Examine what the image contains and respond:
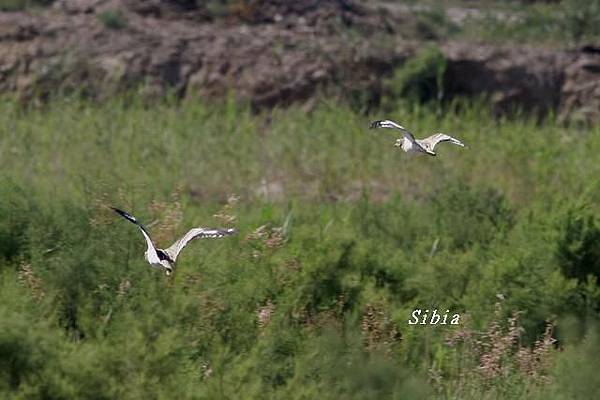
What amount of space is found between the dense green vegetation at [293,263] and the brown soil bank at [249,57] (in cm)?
198

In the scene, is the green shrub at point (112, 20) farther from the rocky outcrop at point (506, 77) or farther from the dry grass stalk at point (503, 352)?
the dry grass stalk at point (503, 352)

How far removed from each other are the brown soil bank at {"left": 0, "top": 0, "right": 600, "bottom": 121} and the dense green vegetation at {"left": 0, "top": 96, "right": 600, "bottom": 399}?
1.98 m

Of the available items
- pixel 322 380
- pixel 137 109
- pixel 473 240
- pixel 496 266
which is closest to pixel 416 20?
pixel 137 109

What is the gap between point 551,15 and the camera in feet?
66.4

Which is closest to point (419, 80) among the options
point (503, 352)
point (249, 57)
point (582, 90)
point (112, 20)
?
point (249, 57)

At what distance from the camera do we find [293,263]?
934 cm

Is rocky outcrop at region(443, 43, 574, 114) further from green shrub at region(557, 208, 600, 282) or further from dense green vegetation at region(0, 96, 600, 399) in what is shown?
green shrub at region(557, 208, 600, 282)

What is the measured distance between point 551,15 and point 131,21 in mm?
5764

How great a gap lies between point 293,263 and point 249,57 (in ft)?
27.0

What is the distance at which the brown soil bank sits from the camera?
1661 centimetres

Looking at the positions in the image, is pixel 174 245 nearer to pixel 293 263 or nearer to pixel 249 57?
pixel 293 263

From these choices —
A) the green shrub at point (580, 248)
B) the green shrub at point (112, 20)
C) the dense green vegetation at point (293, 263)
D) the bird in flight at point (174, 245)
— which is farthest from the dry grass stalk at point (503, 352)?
the green shrub at point (112, 20)

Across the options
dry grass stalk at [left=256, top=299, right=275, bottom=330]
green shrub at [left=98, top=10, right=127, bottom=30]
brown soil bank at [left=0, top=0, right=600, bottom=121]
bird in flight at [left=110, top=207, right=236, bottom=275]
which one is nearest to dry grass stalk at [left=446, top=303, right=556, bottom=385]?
dry grass stalk at [left=256, top=299, right=275, bottom=330]

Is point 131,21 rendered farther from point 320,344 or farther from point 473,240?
point 320,344
